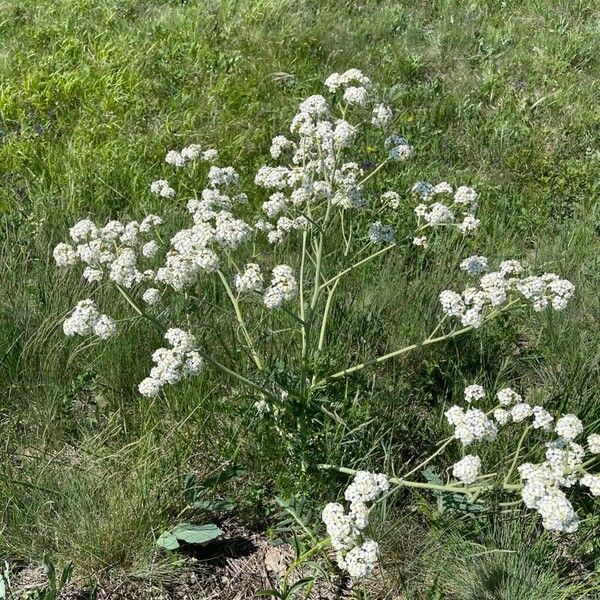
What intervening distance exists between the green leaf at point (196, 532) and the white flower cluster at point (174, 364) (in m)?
0.50

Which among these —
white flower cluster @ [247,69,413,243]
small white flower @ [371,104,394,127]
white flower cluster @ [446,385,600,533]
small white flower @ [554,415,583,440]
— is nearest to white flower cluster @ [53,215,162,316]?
white flower cluster @ [247,69,413,243]

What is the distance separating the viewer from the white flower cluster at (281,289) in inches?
89.7

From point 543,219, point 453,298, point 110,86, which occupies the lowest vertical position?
point 543,219

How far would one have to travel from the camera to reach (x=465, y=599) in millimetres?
2297

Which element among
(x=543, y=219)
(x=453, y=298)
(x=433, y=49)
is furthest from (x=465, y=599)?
(x=433, y=49)

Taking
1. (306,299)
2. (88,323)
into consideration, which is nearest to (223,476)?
(88,323)

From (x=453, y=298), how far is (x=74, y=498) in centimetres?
140

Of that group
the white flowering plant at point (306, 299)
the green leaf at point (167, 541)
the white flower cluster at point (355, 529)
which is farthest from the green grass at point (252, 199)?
the white flower cluster at point (355, 529)

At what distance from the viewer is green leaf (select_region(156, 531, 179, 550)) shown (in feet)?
7.91

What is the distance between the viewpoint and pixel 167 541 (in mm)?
2426

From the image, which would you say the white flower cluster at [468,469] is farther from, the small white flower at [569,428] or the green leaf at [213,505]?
the green leaf at [213,505]

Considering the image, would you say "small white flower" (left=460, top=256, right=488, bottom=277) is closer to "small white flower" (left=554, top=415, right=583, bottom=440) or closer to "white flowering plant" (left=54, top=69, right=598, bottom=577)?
"white flowering plant" (left=54, top=69, right=598, bottom=577)

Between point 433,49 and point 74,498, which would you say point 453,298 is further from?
point 433,49

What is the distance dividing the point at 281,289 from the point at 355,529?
0.75 m
